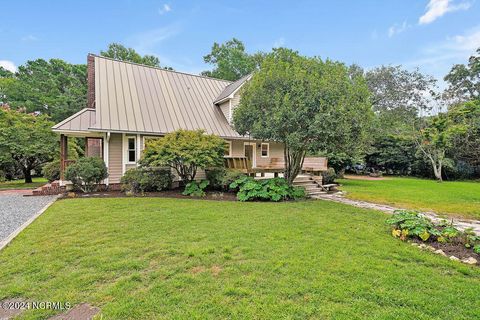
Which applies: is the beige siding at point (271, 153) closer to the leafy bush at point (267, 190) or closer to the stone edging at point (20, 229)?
the leafy bush at point (267, 190)

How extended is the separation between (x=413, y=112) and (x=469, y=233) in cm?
2789

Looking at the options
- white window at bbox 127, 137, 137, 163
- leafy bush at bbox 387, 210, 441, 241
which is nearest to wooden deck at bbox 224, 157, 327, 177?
white window at bbox 127, 137, 137, 163

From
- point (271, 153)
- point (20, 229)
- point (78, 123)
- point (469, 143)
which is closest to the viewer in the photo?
point (20, 229)

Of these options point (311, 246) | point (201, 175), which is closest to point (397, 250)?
point (311, 246)

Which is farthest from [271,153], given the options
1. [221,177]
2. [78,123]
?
[78,123]

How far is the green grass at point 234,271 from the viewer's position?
2.77 metres

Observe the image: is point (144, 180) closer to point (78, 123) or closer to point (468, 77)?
point (78, 123)

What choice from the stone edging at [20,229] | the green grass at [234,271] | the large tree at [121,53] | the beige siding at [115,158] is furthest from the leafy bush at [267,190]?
the large tree at [121,53]

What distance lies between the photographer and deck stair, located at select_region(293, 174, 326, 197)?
1198 centimetres

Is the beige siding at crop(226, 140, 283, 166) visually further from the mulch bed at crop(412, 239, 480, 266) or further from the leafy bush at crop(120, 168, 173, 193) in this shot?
the mulch bed at crop(412, 239, 480, 266)

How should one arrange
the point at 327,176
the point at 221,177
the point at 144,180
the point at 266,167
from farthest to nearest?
the point at 327,176 < the point at 266,167 < the point at 221,177 < the point at 144,180

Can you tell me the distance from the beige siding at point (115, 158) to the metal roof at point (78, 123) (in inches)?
45.0

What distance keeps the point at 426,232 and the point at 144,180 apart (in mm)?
9573

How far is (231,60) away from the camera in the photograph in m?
29.9
